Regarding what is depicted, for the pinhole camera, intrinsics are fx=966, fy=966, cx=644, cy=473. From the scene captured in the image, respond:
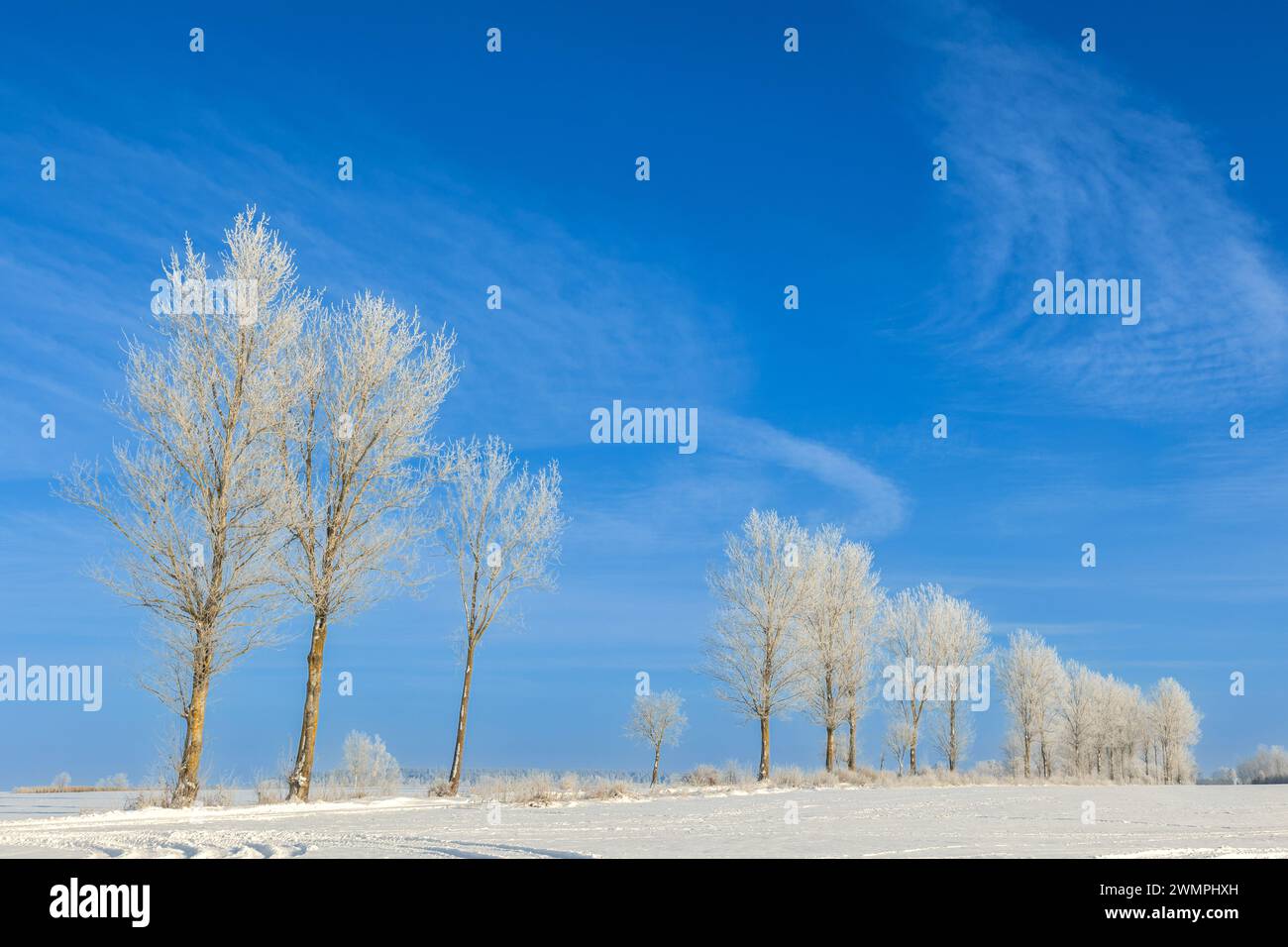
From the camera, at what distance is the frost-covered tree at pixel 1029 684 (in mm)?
61172

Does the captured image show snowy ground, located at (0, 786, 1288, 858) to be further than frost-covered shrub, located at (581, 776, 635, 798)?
No

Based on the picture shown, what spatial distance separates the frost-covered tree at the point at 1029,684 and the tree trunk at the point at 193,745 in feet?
179

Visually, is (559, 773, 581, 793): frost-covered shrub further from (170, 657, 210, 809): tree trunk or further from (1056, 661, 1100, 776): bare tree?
(1056, 661, 1100, 776): bare tree

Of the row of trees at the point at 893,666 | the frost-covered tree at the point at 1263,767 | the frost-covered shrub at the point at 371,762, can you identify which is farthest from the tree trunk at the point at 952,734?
the frost-covered tree at the point at 1263,767

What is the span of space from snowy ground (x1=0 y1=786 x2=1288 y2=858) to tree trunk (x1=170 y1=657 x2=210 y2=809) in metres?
1.50

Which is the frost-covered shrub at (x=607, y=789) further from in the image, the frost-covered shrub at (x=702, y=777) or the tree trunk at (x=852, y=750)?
the tree trunk at (x=852, y=750)

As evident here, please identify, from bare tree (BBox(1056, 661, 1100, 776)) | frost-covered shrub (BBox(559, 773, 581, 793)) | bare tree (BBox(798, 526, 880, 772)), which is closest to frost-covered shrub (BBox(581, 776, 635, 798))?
frost-covered shrub (BBox(559, 773, 581, 793))

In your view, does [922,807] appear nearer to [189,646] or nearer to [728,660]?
[189,646]

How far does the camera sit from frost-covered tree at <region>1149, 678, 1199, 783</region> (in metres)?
83.2

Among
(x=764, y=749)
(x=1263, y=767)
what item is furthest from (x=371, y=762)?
(x=1263, y=767)

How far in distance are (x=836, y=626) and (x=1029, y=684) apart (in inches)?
1080
